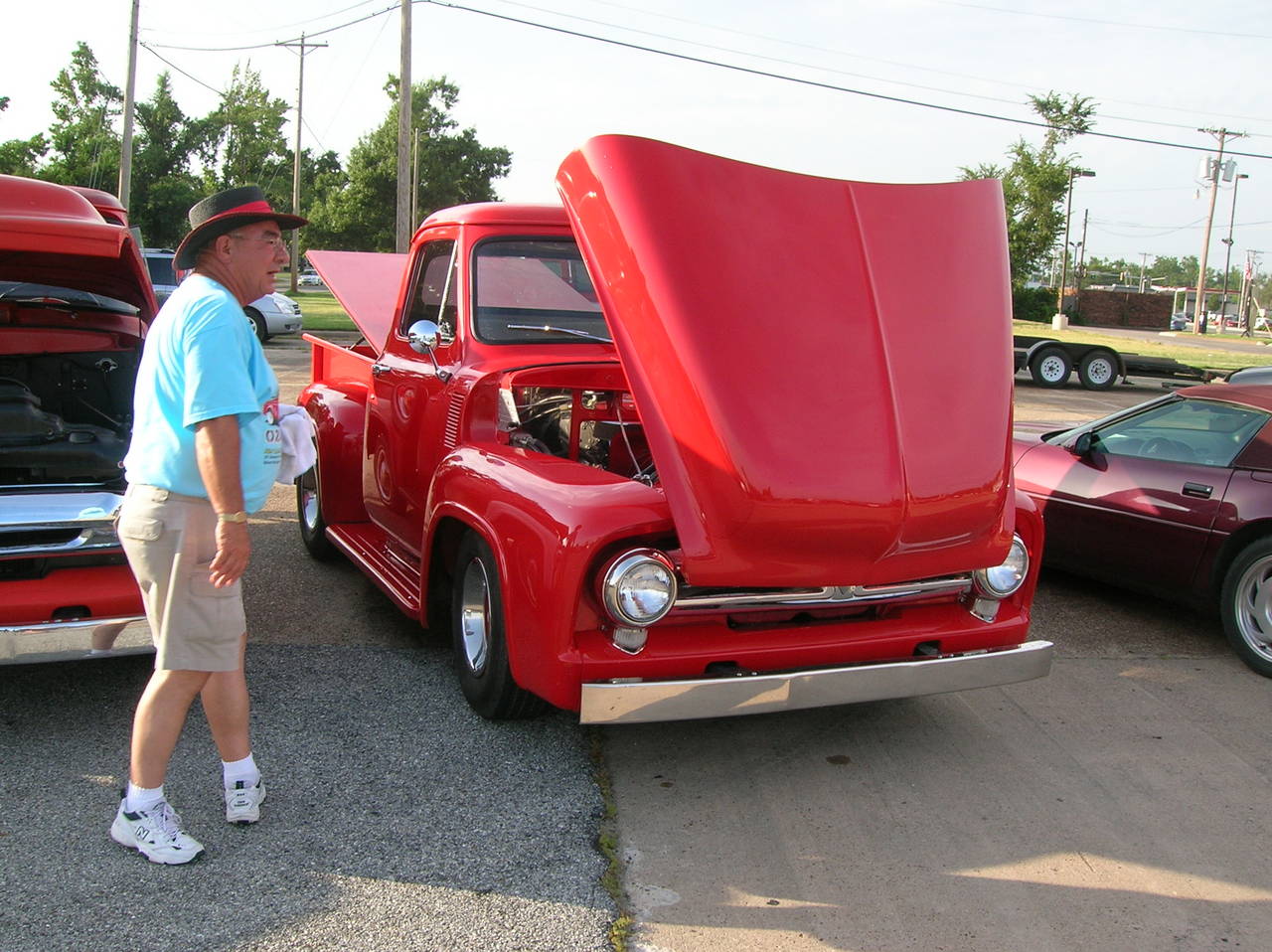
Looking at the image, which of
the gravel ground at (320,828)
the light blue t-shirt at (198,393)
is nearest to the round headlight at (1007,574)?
the gravel ground at (320,828)

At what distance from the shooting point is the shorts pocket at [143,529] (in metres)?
3.10

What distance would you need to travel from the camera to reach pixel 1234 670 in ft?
17.5

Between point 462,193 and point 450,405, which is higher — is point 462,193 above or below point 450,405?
above

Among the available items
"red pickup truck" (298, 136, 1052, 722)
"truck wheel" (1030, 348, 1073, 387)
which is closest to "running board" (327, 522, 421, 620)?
"red pickup truck" (298, 136, 1052, 722)

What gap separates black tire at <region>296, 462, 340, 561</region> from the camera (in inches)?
253

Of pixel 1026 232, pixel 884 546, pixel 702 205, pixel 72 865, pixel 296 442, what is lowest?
pixel 72 865

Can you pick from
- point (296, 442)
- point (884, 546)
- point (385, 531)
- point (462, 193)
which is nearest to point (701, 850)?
point (884, 546)

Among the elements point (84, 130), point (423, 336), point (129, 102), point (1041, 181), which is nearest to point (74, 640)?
point (423, 336)

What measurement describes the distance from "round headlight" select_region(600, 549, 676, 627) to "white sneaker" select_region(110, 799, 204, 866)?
1.40m

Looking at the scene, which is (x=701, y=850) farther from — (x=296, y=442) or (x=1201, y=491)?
(x=1201, y=491)

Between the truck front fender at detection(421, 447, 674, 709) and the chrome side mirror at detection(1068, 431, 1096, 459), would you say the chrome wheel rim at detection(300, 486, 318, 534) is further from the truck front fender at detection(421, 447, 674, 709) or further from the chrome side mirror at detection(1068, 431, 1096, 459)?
the chrome side mirror at detection(1068, 431, 1096, 459)

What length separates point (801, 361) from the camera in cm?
378

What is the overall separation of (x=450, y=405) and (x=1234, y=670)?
3.91 meters

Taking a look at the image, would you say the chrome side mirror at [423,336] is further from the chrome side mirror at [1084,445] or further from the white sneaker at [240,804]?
the chrome side mirror at [1084,445]
